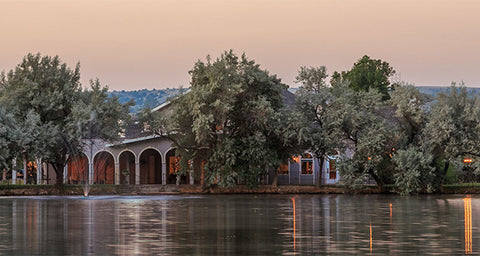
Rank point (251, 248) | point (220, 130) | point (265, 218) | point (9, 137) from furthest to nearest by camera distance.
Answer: point (220, 130), point (9, 137), point (265, 218), point (251, 248)

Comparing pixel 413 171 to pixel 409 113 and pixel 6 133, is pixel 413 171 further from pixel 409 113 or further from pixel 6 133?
pixel 6 133

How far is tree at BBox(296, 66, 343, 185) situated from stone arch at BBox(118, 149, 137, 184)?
1904 centimetres

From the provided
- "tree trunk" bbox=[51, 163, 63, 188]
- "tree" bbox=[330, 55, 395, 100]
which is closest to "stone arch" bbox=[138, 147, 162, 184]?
"tree trunk" bbox=[51, 163, 63, 188]

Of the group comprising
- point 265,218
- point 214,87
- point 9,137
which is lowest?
point 265,218

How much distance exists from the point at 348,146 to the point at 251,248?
45359 millimetres

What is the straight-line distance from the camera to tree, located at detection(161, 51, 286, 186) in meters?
60.1

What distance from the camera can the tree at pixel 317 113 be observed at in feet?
204

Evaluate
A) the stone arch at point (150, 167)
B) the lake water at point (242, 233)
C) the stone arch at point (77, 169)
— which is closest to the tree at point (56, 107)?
the stone arch at point (77, 169)

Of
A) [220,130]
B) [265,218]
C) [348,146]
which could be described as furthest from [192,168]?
[265,218]

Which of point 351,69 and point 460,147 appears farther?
point 351,69

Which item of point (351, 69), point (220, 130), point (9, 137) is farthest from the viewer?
point (351, 69)

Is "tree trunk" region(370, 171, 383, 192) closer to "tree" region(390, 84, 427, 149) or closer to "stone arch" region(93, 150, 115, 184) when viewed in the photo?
"tree" region(390, 84, 427, 149)

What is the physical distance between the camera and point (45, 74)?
64812 mm

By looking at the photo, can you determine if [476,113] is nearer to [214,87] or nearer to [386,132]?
[386,132]
